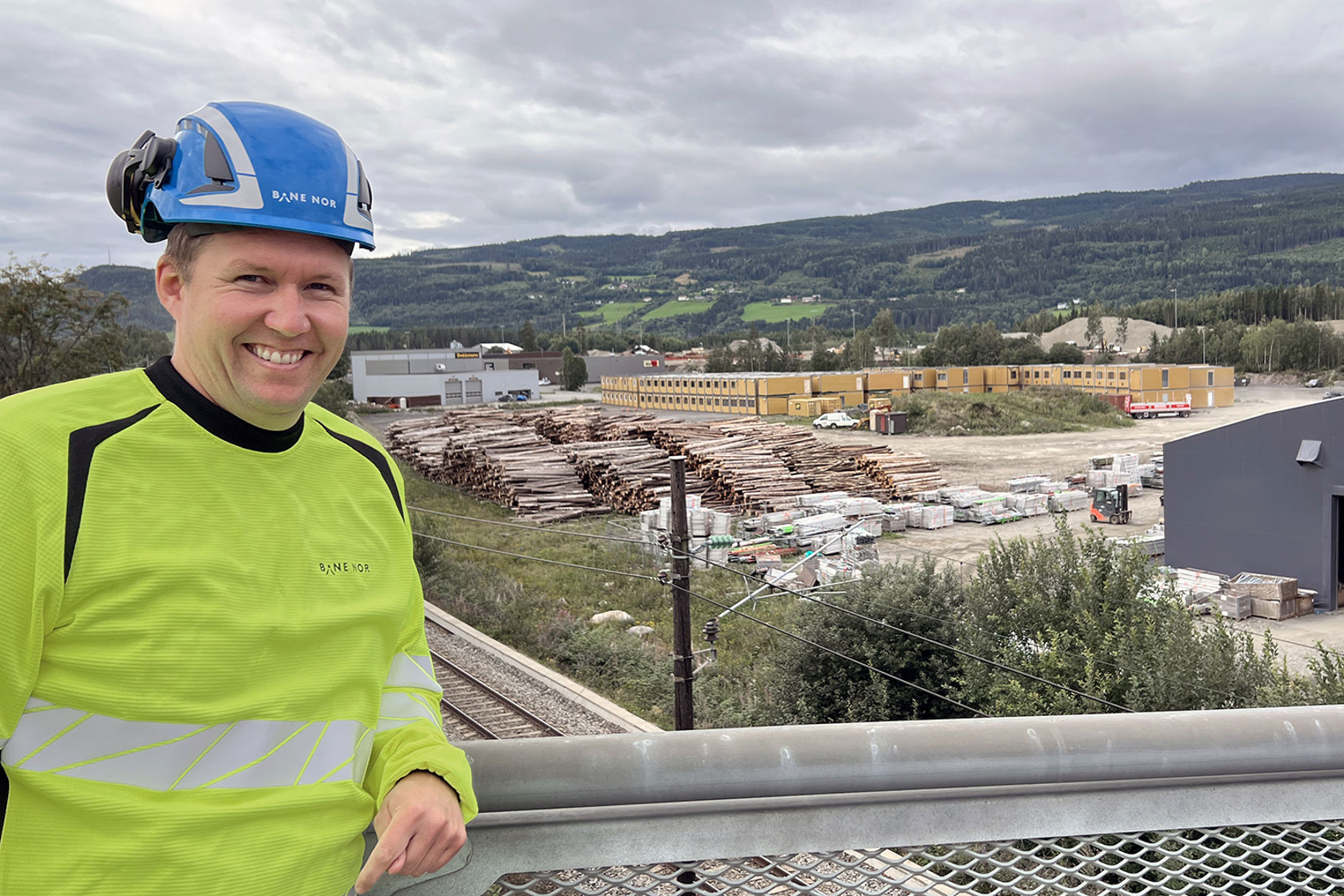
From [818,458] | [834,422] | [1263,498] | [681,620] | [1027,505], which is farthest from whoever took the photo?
[834,422]

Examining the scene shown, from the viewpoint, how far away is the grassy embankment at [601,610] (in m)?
14.9

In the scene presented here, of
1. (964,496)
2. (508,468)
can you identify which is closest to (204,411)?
(508,468)

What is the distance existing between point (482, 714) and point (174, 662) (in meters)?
12.6

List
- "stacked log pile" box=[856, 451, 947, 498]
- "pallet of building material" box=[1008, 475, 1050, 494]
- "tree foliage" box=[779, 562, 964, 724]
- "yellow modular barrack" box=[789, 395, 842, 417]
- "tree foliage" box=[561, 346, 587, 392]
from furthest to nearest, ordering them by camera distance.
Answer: "tree foliage" box=[561, 346, 587, 392]
"yellow modular barrack" box=[789, 395, 842, 417]
"pallet of building material" box=[1008, 475, 1050, 494]
"stacked log pile" box=[856, 451, 947, 498]
"tree foliage" box=[779, 562, 964, 724]

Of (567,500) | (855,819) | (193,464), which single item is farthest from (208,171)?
(567,500)

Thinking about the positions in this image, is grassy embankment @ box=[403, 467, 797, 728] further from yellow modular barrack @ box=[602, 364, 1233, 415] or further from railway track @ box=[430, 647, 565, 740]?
yellow modular barrack @ box=[602, 364, 1233, 415]

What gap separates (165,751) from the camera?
54.6 inches

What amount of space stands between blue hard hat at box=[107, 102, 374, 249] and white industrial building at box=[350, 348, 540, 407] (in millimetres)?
82334

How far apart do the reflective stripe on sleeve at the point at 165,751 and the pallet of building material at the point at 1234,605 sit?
21.9 metres

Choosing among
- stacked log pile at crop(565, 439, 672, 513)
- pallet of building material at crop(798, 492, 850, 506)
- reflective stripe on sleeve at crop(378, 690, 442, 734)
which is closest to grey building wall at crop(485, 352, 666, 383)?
stacked log pile at crop(565, 439, 672, 513)

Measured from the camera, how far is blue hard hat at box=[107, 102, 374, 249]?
1541mm

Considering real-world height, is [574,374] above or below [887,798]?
above

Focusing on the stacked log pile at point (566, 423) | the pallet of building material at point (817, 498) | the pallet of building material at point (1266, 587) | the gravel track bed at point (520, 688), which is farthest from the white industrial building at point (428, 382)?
the pallet of building material at point (1266, 587)

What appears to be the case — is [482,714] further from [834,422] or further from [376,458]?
[834,422]
